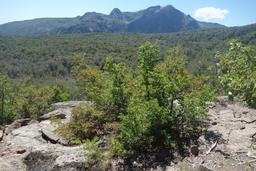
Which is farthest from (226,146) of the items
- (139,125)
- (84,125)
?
(84,125)

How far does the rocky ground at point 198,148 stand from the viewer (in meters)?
7.87

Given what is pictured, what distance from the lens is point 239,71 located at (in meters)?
4.24

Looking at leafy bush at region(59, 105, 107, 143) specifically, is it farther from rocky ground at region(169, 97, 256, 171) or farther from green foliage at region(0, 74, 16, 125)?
green foliage at region(0, 74, 16, 125)

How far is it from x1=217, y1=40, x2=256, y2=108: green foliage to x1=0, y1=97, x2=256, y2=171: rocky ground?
2.45 m

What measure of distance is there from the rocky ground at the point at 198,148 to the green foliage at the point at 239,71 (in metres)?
2.45

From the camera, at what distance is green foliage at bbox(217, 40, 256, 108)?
4.01 m

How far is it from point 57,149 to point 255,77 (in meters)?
6.80

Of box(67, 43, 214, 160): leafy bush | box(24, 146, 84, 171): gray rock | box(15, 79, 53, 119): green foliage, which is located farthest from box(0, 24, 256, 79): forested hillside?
box(24, 146, 84, 171): gray rock

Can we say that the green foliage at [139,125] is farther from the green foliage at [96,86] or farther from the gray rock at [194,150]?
the green foliage at [96,86]

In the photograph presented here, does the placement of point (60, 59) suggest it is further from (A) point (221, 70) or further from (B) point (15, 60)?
(A) point (221, 70)

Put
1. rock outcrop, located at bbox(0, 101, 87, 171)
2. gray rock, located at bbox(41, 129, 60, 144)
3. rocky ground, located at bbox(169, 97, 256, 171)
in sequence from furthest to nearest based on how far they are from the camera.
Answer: gray rock, located at bbox(41, 129, 60, 144) < rock outcrop, located at bbox(0, 101, 87, 171) < rocky ground, located at bbox(169, 97, 256, 171)

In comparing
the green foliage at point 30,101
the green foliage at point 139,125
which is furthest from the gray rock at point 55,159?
the green foliage at point 30,101

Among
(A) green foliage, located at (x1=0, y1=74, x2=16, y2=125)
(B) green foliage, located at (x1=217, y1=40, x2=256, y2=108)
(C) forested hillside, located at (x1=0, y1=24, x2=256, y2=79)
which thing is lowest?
(C) forested hillside, located at (x1=0, y1=24, x2=256, y2=79)

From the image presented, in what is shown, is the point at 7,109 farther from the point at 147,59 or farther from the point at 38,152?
the point at 147,59
